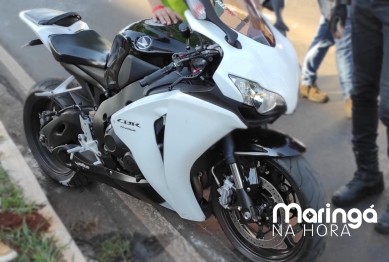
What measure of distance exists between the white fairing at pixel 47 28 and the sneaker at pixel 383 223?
1874 millimetres

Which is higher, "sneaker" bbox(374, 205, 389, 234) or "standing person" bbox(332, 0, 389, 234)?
"standing person" bbox(332, 0, 389, 234)

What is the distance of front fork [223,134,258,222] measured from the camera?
194cm

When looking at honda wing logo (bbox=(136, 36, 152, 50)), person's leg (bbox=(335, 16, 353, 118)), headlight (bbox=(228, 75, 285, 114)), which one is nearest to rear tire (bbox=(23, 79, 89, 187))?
honda wing logo (bbox=(136, 36, 152, 50))

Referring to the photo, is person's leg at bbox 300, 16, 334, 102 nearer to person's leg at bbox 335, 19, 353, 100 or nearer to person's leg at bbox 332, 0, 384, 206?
person's leg at bbox 335, 19, 353, 100

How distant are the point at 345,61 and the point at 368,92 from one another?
907 mm

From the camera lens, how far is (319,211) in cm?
201

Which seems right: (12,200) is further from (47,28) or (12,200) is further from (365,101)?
(365,101)

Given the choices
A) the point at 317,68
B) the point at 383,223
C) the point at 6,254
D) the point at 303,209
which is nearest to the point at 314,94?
the point at 317,68

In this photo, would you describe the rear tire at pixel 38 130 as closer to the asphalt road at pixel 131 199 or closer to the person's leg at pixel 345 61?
the asphalt road at pixel 131 199

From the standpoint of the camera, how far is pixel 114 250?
7.78 feet

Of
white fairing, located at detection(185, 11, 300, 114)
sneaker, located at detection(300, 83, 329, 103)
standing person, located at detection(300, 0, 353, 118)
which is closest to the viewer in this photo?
white fairing, located at detection(185, 11, 300, 114)

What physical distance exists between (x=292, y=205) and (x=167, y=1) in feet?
3.50

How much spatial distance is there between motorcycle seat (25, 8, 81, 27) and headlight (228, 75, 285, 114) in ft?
3.64

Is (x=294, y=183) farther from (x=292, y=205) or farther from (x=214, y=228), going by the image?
(x=214, y=228)
